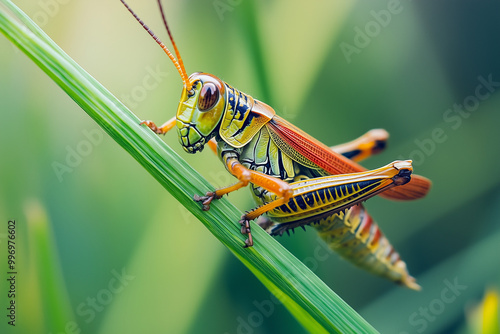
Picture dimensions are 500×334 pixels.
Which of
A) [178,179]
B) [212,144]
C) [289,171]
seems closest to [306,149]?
[289,171]

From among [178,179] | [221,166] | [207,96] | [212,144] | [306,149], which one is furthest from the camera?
[221,166]

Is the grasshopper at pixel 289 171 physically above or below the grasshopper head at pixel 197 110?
below

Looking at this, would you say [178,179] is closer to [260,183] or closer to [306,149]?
[260,183]

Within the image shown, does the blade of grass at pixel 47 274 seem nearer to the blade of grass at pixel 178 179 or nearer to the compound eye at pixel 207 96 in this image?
the blade of grass at pixel 178 179

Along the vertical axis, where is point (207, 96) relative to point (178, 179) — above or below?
above

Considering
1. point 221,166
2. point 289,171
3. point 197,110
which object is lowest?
point 289,171

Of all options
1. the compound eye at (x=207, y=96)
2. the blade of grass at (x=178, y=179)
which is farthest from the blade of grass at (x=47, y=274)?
the compound eye at (x=207, y=96)

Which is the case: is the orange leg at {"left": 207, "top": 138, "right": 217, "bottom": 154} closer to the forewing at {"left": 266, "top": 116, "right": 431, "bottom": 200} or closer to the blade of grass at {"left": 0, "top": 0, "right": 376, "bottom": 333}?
the forewing at {"left": 266, "top": 116, "right": 431, "bottom": 200}

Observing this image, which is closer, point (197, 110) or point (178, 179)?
point (178, 179)
